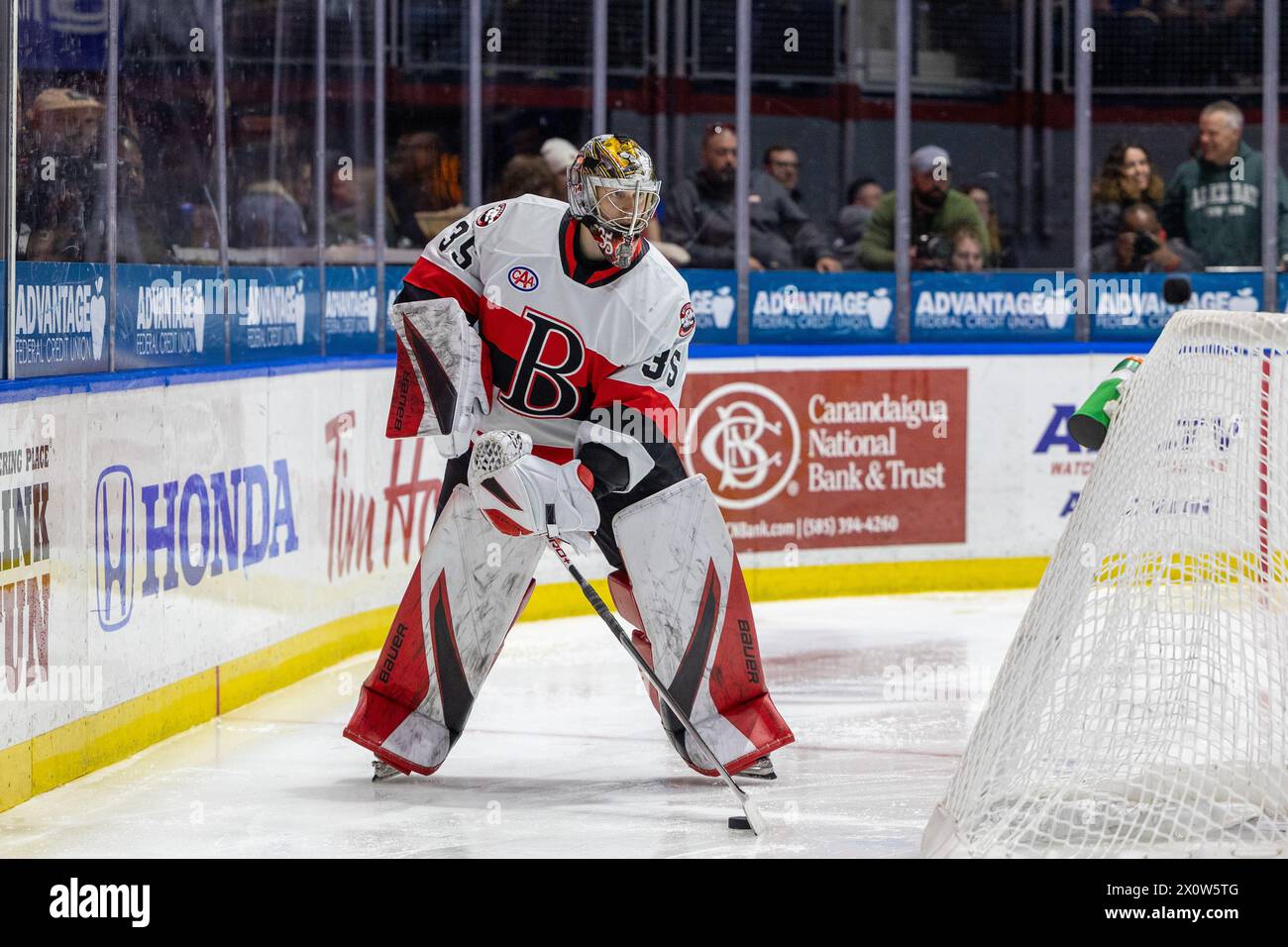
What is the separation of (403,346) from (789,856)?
1354mm

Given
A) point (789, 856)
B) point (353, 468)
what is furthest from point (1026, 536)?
point (789, 856)

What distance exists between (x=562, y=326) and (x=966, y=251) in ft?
13.1

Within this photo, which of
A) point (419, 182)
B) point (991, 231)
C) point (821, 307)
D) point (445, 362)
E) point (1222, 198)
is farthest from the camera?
point (1222, 198)

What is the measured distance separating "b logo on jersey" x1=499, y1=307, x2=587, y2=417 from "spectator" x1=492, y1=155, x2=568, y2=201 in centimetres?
312

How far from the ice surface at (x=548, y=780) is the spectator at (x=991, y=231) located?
217 centimetres

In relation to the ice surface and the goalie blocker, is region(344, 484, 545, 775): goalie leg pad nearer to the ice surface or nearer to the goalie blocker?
the goalie blocker

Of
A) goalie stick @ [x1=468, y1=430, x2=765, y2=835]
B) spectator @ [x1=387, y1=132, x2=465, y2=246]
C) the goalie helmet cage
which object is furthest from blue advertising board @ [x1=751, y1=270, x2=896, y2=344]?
→ the goalie helmet cage

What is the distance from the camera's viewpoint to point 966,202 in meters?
7.79

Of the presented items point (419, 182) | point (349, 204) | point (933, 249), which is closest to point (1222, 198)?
point (933, 249)

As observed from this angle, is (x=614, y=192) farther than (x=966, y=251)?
No

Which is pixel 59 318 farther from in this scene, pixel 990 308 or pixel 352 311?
pixel 990 308

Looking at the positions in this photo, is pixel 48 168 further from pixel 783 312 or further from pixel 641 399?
pixel 783 312

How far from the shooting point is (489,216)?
165 inches

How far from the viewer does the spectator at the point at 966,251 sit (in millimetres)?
7754
